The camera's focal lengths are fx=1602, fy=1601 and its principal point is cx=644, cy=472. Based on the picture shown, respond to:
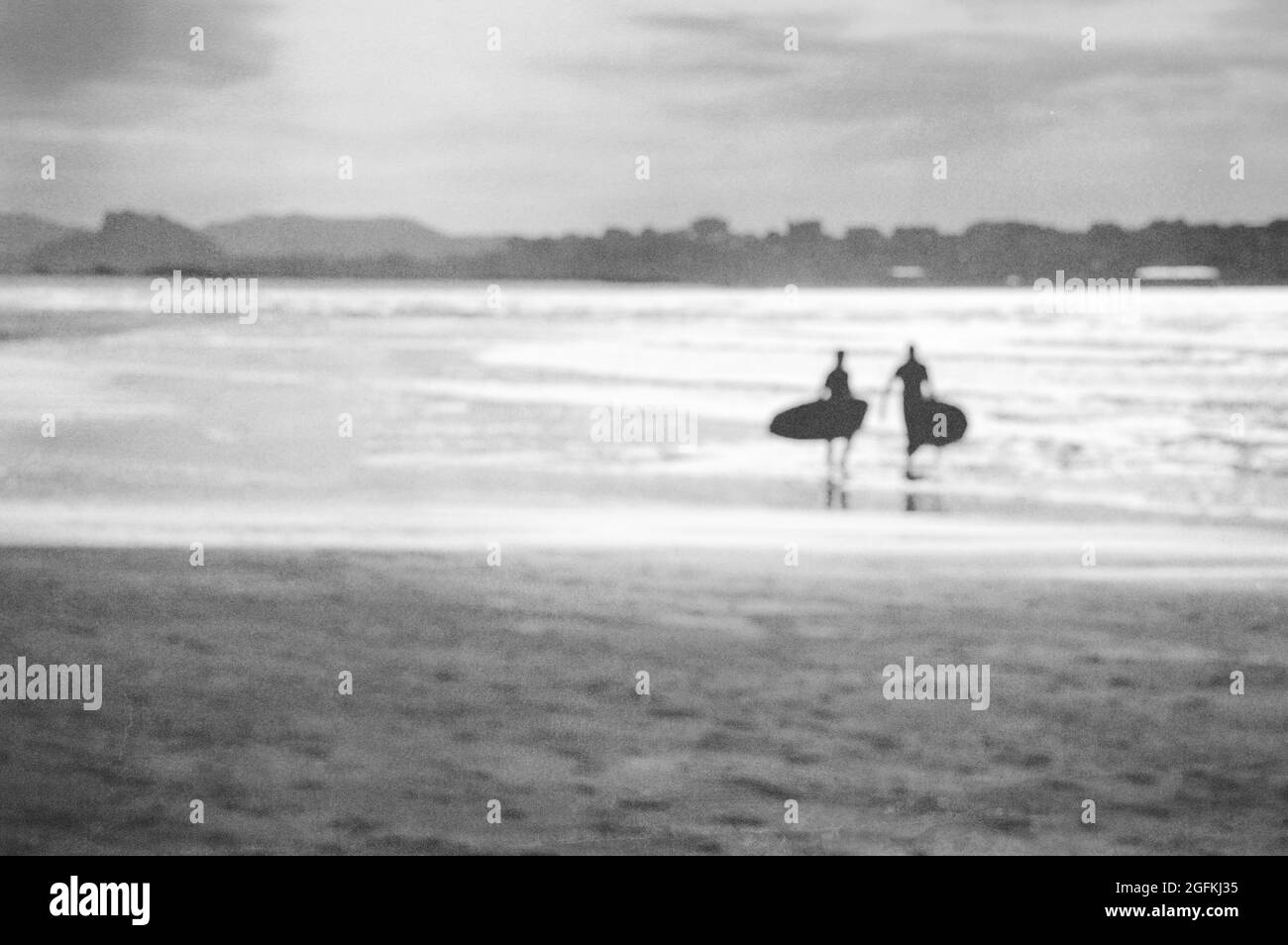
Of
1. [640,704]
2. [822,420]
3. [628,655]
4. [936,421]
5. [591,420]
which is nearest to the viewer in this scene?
[640,704]

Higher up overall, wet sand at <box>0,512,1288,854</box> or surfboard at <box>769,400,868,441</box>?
surfboard at <box>769,400,868,441</box>

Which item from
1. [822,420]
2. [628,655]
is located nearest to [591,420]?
[822,420]

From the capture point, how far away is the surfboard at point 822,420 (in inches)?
837

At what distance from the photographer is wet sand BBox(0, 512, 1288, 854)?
8328 millimetres

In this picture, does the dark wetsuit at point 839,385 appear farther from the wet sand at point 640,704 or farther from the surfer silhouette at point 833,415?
the wet sand at point 640,704

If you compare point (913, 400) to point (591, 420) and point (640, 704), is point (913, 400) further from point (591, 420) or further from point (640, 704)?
point (640, 704)

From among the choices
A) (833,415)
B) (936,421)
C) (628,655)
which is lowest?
(628,655)

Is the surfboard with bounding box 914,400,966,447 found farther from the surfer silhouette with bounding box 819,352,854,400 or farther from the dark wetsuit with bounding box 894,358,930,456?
the surfer silhouette with bounding box 819,352,854,400

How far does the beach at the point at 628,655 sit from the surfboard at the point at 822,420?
87 centimetres

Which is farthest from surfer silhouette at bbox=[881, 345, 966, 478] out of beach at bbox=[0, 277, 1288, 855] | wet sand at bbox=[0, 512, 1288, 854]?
wet sand at bbox=[0, 512, 1288, 854]

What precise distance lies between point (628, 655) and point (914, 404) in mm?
11024

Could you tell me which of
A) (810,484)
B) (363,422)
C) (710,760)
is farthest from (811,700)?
(363,422)

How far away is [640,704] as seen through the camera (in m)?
10.2

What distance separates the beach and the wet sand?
3cm
